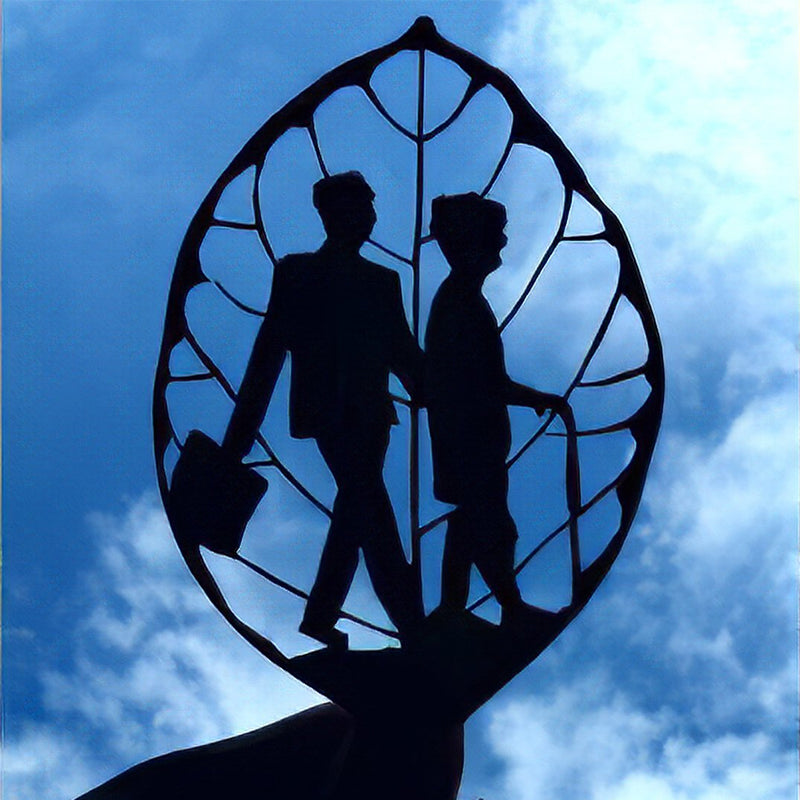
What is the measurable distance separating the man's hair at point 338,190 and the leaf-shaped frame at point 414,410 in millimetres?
131

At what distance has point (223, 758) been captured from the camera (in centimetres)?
648

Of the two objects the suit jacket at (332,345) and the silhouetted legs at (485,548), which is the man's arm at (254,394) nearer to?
the suit jacket at (332,345)

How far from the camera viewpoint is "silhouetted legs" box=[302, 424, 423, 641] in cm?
619

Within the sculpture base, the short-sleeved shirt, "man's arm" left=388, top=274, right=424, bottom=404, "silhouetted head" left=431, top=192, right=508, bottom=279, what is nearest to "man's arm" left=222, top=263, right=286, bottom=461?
"man's arm" left=388, top=274, right=424, bottom=404

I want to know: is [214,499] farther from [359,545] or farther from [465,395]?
[465,395]

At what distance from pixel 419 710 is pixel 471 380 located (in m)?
1.30

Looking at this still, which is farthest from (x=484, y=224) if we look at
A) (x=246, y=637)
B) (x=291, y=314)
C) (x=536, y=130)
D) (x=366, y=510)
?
(x=246, y=637)

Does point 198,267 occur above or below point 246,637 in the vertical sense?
above

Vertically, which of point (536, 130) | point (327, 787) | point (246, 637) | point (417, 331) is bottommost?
point (327, 787)

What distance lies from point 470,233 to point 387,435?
884 millimetres

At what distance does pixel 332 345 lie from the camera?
634 centimetres

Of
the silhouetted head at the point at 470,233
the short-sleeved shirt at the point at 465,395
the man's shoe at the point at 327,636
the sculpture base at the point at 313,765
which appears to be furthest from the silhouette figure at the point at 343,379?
the sculpture base at the point at 313,765

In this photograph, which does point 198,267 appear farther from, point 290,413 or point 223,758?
point 223,758

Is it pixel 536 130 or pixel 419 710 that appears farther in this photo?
pixel 536 130
